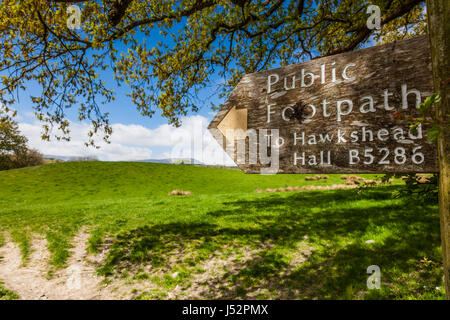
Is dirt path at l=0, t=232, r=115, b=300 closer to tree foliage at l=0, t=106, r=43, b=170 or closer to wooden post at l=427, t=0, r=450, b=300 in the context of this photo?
wooden post at l=427, t=0, r=450, b=300

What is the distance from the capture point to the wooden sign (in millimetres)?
1376

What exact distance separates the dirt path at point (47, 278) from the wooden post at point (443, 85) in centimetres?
532

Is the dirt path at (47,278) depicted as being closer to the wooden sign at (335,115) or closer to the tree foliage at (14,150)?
the wooden sign at (335,115)

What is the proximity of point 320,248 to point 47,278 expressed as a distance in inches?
262

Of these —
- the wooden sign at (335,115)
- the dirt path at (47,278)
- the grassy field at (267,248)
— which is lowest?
the dirt path at (47,278)

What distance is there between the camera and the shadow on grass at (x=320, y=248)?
377 centimetres

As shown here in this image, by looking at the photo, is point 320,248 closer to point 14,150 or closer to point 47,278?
point 47,278

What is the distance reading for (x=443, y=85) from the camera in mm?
1239

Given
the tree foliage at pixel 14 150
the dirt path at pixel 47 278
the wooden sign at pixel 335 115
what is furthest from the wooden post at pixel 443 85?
the tree foliage at pixel 14 150

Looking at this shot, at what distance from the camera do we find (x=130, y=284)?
473cm

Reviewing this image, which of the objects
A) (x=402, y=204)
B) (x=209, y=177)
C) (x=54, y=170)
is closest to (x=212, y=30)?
(x=402, y=204)

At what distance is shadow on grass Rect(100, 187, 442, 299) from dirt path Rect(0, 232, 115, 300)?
599mm

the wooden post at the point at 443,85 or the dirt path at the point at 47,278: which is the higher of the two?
the wooden post at the point at 443,85

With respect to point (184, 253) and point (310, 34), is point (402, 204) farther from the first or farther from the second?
point (184, 253)
